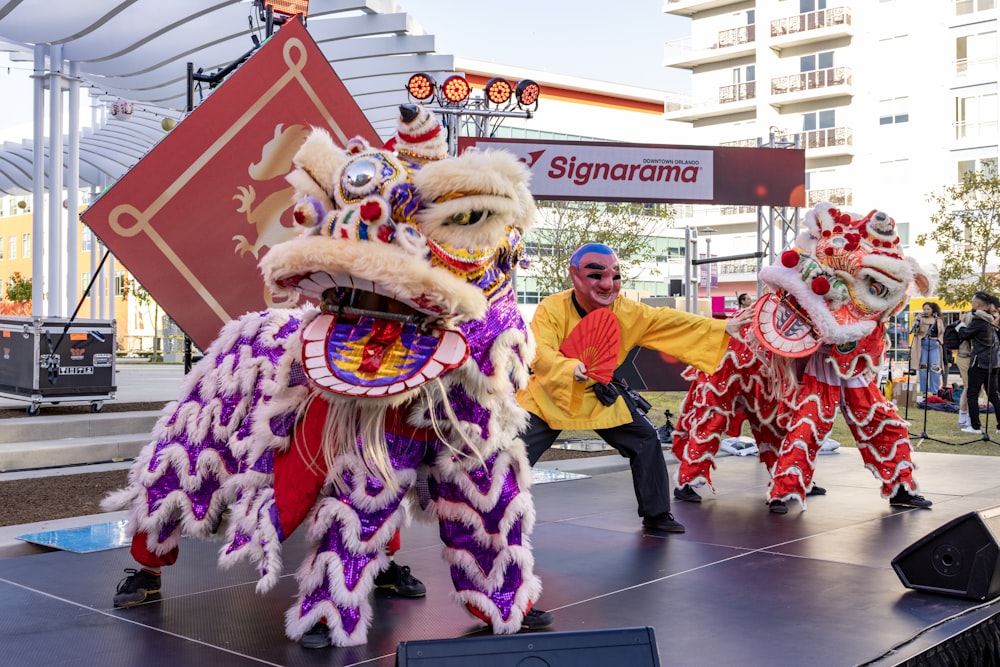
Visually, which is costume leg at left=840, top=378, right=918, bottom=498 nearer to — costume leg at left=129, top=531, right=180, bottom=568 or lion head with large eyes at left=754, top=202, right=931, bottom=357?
lion head with large eyes at left=754, top=202, right=931, bottom=357

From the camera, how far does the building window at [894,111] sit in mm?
29453

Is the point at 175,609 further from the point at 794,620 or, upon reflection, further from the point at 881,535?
the point at 881,535

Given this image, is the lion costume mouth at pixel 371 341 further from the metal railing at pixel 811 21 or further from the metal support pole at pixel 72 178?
the metal railing at pixel 811 21

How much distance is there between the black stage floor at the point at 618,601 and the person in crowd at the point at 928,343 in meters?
5.21

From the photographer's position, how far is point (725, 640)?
298cm

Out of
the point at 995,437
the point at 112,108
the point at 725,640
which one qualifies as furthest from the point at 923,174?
the point at 725,640

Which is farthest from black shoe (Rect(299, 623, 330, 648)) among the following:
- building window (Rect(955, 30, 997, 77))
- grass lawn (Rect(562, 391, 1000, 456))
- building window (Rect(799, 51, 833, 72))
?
building window (Rect(799, 51, 833, 72))

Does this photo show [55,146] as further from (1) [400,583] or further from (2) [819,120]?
(2) [819,120]

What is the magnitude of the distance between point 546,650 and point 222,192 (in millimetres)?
2691

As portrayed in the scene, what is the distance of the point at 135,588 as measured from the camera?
3.43 m

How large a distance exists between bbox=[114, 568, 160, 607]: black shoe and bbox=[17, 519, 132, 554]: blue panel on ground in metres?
0.87

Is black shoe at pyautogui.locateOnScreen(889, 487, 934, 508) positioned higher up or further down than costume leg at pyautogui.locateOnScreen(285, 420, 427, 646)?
further down

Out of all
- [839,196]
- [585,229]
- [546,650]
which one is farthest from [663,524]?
[839,196]

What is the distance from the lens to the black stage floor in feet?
9.41
